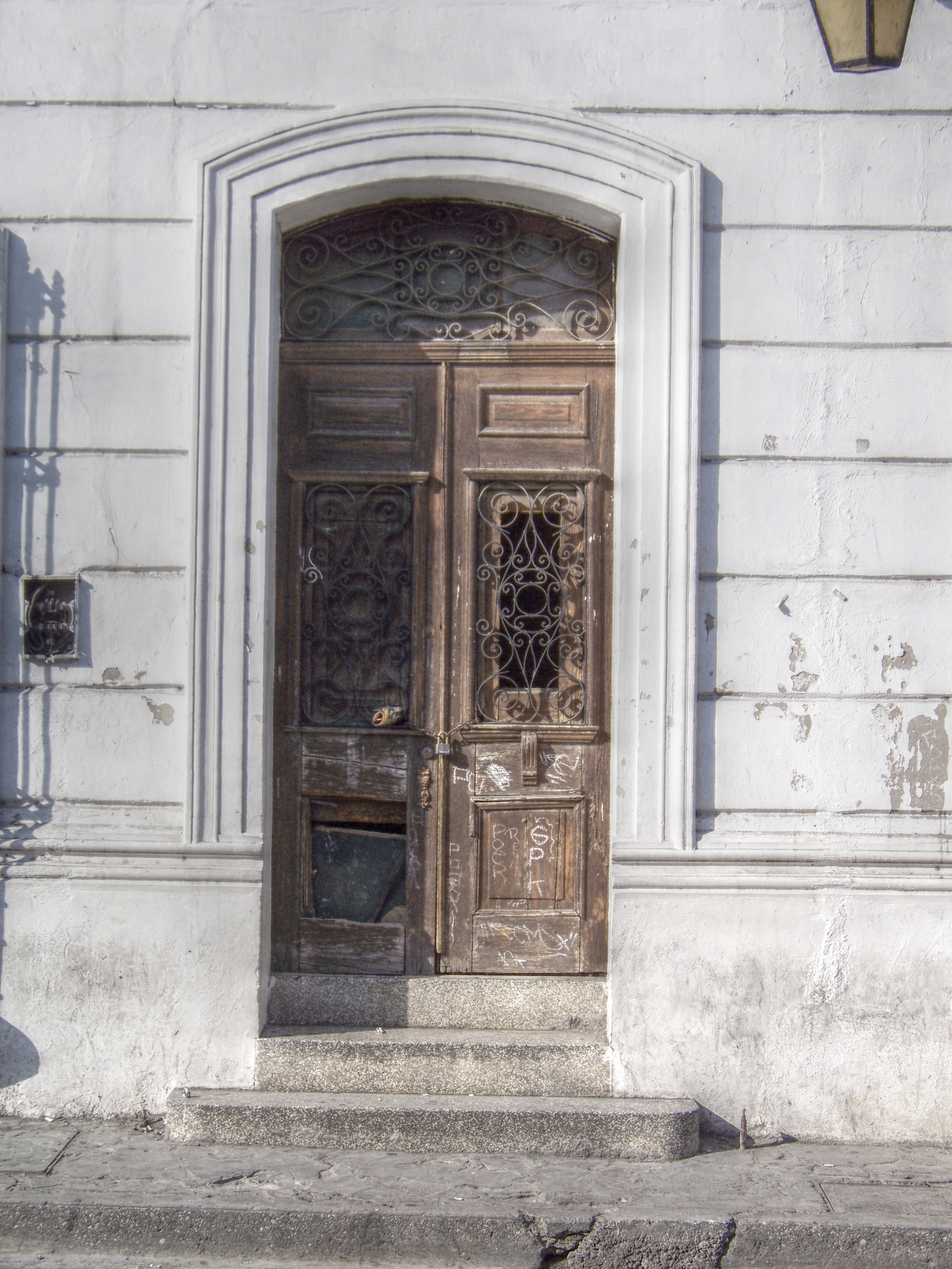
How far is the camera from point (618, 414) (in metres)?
4.64

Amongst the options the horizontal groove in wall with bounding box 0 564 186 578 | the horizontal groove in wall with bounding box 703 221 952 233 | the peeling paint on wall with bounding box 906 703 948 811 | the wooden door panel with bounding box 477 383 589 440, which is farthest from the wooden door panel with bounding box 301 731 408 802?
the horizontal groove in wall with bounding box 703 221 952 233

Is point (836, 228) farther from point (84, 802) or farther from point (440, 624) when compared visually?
point (84, 802)

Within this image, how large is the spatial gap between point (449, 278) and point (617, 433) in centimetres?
103

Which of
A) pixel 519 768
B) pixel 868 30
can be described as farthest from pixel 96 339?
pixel 868 30

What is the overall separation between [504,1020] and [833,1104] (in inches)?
52.5

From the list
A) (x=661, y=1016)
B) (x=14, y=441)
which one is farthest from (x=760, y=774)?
(x=14, y=441)

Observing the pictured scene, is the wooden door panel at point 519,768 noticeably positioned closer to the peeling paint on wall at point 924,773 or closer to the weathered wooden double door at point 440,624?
the weathered wooden double door at point 440,624

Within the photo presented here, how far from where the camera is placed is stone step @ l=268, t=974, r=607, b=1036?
183 inches

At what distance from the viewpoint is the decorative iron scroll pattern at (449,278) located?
486 cm

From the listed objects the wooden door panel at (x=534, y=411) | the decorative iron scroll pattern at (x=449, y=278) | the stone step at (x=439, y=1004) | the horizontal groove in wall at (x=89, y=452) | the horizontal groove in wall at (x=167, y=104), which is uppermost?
the horizontal groove in wall at (x=167, y=104)

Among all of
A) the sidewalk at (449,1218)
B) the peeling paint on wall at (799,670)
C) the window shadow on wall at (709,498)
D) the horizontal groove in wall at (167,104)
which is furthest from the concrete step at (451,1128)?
the horizontal groove in wall at (167,104)

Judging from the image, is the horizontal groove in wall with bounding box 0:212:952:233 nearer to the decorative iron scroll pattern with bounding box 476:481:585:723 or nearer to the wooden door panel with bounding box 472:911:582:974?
the decorative iron scroll pattern with bounding box 476:481:585:723

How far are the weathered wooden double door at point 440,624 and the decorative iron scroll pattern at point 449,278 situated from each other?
0.04ft

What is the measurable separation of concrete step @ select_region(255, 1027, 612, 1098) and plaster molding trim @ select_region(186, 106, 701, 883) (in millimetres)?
888
